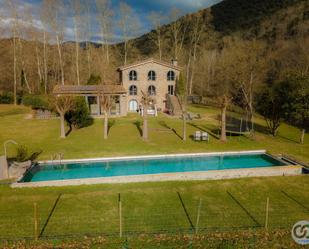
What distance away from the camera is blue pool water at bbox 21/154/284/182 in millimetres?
15445

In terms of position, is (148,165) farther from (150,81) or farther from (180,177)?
(150,81)

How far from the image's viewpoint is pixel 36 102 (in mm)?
35281

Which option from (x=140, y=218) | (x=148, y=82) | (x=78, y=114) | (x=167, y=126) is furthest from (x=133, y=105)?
(x=140, y=218)

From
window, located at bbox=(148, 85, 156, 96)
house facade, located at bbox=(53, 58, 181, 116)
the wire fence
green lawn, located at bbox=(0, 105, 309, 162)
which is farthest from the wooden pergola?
the wire fence

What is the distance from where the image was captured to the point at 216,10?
391 ft

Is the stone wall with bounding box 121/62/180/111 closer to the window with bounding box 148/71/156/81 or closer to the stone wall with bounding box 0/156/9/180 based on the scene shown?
the window with bounding box 148/71/156/81

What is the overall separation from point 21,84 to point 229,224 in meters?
46.9

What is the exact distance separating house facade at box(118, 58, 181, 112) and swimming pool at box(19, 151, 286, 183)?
19.6 m

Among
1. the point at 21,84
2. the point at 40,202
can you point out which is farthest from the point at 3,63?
the point at 40,202

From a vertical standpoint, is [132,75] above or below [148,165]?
above

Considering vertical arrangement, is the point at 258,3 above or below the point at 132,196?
above

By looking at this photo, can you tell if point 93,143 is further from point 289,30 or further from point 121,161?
point 289,30

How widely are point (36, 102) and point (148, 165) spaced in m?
24.4

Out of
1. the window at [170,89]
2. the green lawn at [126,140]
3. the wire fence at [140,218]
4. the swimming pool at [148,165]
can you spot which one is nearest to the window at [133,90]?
the window at [170,89]
